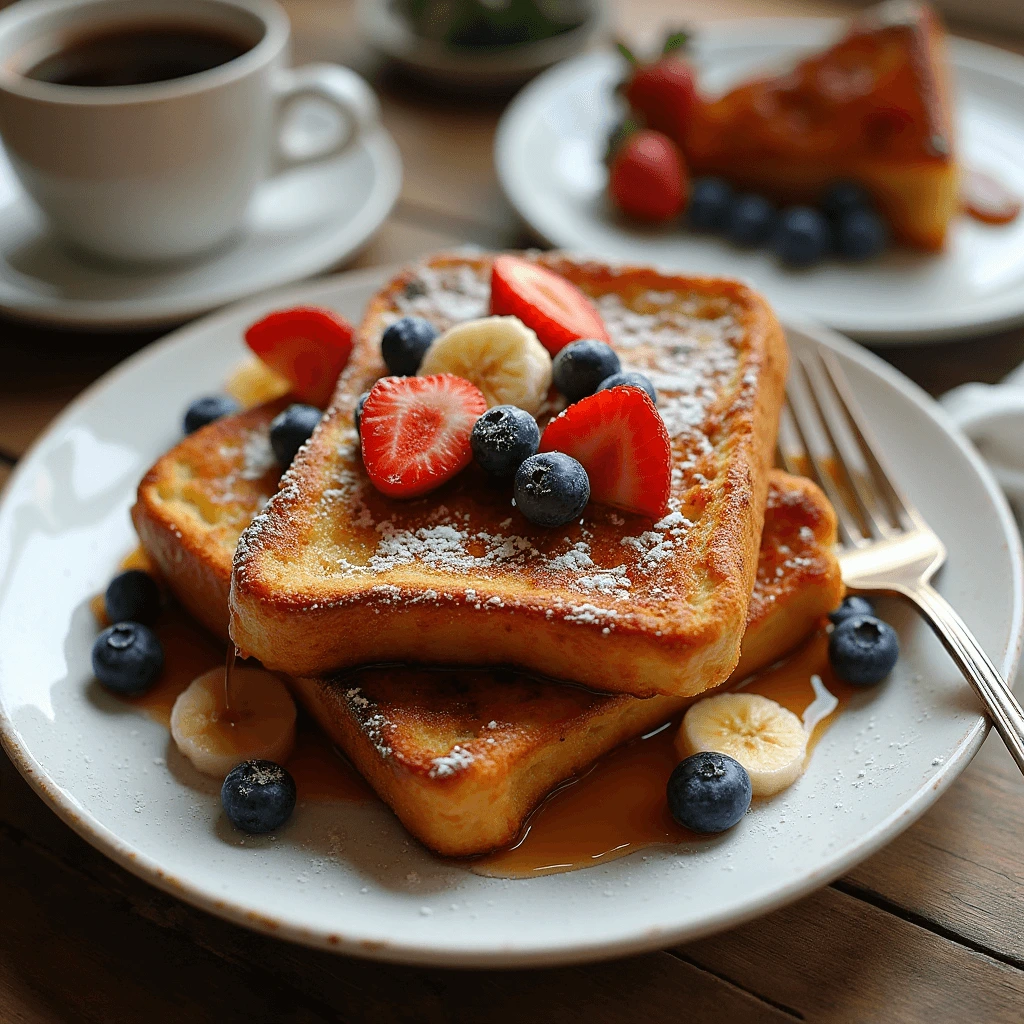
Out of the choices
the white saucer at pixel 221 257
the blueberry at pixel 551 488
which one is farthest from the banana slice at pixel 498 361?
the white saucer at pixel 221 257

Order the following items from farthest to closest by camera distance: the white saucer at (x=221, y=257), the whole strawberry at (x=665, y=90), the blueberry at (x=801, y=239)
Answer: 1. the whole strawberry at (x=665, y=90)
2. the blueberry at (x=801, y=239)
3. the white saucer at (x=221, y=257)

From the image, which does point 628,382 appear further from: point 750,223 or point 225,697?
→ point 750,223

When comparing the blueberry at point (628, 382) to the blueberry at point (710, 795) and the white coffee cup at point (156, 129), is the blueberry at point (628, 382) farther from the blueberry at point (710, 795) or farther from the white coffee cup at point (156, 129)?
the white coffee cup at point (156, 129)

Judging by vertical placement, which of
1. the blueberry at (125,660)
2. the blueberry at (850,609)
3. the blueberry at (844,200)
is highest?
the blueberry at (844,200)

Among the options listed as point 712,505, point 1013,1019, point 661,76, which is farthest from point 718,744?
point 661,76

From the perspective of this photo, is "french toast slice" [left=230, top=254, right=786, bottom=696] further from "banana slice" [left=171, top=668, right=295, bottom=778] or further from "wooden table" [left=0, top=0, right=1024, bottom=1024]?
"wooden table" [left=0, top=0, right=1024, bottom=1024]

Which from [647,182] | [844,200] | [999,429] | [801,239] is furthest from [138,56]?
[999,429]
